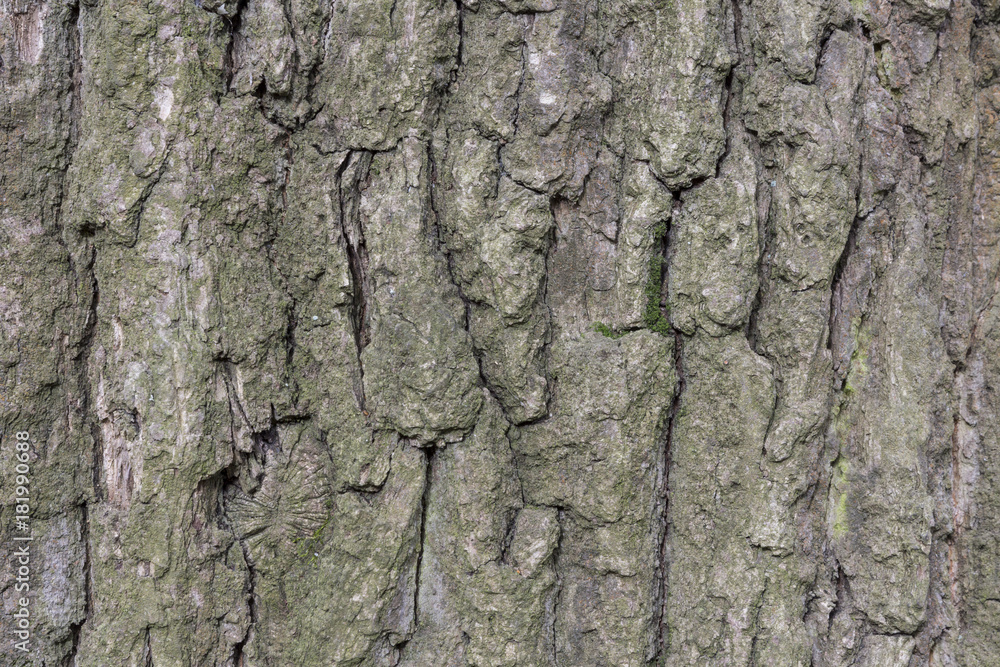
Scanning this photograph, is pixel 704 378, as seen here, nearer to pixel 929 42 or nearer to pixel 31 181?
pixel 929 42

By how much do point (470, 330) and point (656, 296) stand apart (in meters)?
0.52

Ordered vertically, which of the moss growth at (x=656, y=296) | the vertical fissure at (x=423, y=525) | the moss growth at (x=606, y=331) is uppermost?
the moss growth at (x=656, y=296)

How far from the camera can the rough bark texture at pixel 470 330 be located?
1884 millimetres

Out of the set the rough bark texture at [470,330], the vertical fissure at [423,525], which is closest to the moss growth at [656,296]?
the rough bark texture at [470,330]

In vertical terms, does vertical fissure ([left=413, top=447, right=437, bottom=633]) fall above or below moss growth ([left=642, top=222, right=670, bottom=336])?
below

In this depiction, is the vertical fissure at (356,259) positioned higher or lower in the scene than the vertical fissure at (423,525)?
higher

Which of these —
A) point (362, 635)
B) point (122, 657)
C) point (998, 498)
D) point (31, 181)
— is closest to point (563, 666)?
point (362, 635)

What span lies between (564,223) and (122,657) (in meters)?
1.67

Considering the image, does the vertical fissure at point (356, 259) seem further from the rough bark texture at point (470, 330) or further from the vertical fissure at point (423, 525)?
the vertical fissure at point (423, 525)

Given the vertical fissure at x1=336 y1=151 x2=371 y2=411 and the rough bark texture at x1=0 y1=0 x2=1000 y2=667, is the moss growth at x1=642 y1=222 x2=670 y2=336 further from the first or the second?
the vertical fissure at x1=336 y1=151 x2=371 y2=411

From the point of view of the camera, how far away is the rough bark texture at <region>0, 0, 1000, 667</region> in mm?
1884

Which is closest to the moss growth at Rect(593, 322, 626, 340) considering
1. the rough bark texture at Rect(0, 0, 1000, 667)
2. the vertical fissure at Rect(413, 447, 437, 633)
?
the rough bark texture at Rect(0, 0, 1000, 667)

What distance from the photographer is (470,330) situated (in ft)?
6.48

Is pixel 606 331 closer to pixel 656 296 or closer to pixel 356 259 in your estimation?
pixel 656 296
